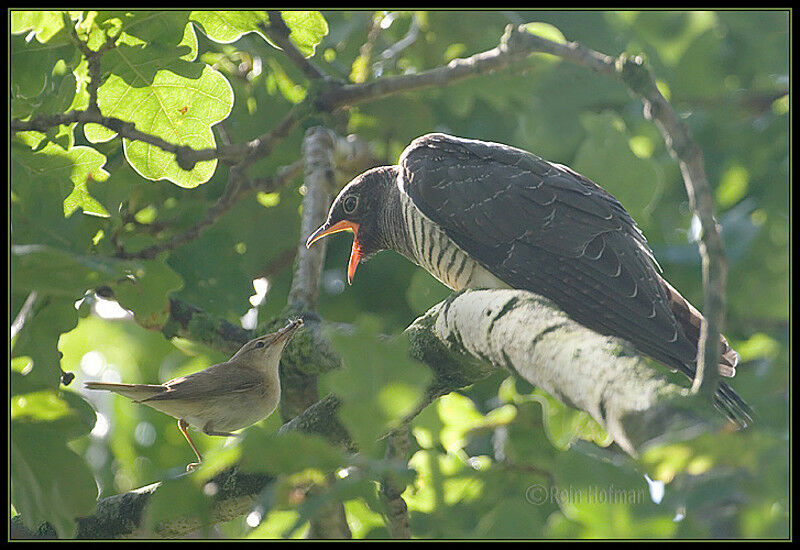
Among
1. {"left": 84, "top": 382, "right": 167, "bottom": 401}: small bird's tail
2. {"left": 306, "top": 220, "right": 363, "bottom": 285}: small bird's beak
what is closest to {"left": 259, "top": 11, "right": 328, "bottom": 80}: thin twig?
{"left": 306, "top": 220, "right": 363, "bottom": 285}: small bird's beak

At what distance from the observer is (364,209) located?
401 centimetres

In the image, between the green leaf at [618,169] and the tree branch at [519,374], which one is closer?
the tree branch at [519,374]

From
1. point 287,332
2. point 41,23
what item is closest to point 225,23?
point 41,23

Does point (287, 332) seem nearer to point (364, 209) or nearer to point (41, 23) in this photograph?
point (364, 209)

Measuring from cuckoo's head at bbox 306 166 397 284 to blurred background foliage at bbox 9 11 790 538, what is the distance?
39cm

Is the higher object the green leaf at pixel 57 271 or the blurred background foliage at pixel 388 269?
the green leaf at pixel 57 271

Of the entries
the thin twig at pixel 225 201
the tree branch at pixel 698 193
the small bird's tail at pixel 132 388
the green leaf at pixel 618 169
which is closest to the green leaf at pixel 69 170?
the thin twig at pixel 225 201

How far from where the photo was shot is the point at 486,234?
3.61m

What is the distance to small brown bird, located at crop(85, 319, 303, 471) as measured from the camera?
10.5ft

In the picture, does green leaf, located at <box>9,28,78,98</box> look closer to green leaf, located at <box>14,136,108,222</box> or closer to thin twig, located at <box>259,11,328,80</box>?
green leaf, located at <box>14,136,108,222</box>

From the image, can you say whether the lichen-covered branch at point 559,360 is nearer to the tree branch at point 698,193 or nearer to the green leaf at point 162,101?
the tree branch at point 698,193

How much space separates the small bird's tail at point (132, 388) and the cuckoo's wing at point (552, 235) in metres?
1.28

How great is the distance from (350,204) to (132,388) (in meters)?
1.31

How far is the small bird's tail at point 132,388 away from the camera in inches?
118
